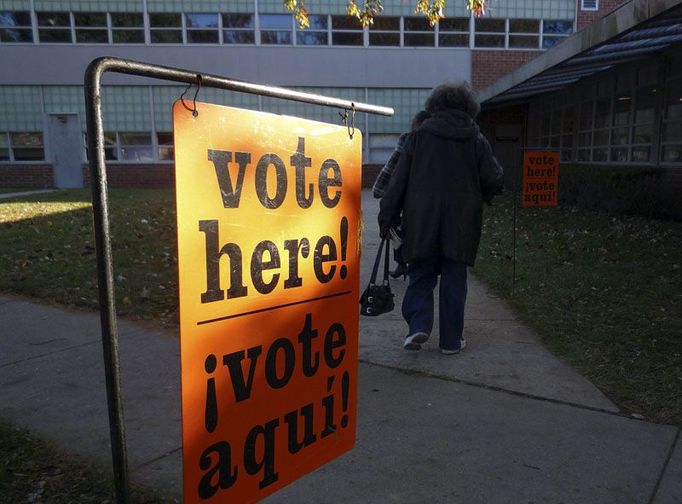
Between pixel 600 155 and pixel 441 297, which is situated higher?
pixel 600 155

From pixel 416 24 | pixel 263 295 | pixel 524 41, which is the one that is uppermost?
pixel 416 24

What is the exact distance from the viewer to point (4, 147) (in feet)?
72.8

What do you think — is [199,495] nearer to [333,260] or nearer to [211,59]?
[333,260]

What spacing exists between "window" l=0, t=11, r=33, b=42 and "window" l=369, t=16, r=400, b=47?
12.2 m

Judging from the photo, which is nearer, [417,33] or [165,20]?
[165,20]

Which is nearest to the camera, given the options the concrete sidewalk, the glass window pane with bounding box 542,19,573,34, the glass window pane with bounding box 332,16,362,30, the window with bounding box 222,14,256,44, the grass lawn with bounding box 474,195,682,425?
the concrete sidewalk

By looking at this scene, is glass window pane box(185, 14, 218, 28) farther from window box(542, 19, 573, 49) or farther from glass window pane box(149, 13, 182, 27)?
window box(542, 19, 573, 49)

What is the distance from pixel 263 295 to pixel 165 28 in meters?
22.3

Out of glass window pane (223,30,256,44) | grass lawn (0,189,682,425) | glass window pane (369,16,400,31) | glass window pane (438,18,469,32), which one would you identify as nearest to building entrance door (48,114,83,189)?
glass window pane (223,30,256,44)

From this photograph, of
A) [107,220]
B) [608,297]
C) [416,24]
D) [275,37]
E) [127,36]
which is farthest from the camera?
[416,24]

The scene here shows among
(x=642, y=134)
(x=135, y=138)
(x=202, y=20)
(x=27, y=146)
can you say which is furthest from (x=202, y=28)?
(x=642, y=134)

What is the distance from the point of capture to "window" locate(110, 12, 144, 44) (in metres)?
21.6

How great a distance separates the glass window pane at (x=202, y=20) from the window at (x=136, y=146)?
168 inches

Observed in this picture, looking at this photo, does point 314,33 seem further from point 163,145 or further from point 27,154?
point 27,154
